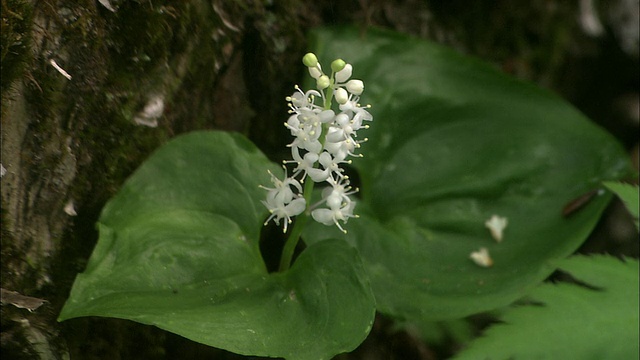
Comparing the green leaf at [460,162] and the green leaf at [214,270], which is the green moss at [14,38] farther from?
the green leaf at [460,162]

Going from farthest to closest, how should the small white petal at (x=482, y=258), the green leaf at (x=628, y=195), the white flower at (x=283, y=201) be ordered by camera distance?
the small white petal at (x=482, y=258) → the green leaf at (x=628, y=195) → the white flower at (x=283, y=201)

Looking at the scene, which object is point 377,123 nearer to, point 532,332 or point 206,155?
point 206,155

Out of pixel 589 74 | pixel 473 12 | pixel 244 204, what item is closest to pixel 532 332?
pixel 244 204

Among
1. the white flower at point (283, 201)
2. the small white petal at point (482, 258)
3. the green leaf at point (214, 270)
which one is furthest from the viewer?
the small white petal at point (482, 258)

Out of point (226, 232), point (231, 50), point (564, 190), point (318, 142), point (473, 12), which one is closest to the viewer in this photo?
point (318, 142)

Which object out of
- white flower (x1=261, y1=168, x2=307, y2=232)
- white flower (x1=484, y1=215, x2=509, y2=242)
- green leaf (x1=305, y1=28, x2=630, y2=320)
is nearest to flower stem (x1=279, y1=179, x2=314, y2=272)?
white flower (x1=261, y1=168, x2=307, y2=232)

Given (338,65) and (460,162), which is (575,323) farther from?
(338,65)

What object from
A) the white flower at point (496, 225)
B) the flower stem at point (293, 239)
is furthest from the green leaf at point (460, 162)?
the flower stem at point (293, 239)
